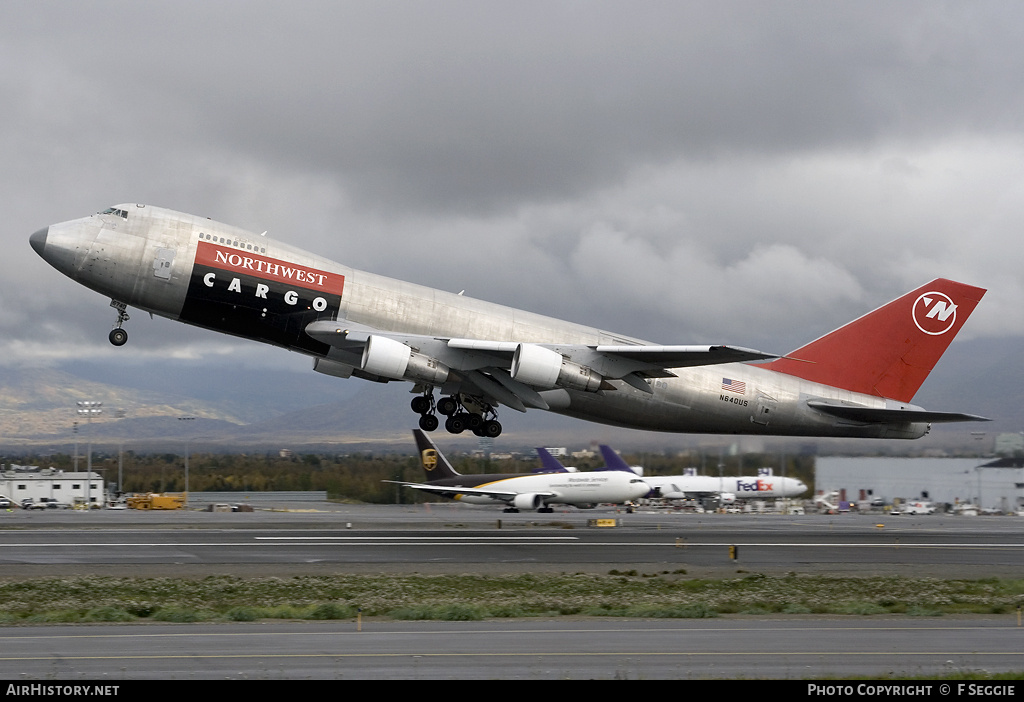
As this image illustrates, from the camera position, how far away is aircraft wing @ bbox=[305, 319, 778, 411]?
3469cm

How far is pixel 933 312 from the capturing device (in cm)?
4372

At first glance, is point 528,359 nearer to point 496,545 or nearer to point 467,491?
point 496,545

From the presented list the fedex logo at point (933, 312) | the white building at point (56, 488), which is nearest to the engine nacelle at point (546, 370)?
the fedex logo at point (933, 312)

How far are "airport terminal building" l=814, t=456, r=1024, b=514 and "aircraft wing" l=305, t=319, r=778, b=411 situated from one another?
123ft

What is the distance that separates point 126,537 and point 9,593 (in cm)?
1686

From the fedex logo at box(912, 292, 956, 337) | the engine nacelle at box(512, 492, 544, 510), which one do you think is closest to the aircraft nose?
the fedex logo at box(912, 292, 956, 337)

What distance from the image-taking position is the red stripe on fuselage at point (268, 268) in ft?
110

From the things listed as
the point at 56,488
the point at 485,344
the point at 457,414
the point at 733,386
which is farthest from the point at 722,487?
the point at 56,488

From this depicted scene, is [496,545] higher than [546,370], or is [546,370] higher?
[546,370]

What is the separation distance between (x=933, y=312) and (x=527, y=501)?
3268cm

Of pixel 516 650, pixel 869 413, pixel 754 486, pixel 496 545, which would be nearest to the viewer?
pixel 516 650

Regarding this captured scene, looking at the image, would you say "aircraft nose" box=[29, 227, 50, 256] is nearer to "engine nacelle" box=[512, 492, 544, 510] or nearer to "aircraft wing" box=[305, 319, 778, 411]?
"aircraft wing" box=[305, 319, 778, 411]

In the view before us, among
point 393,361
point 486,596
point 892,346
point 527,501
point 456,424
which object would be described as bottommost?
point 486,596

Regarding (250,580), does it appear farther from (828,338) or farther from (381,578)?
(828,338)
